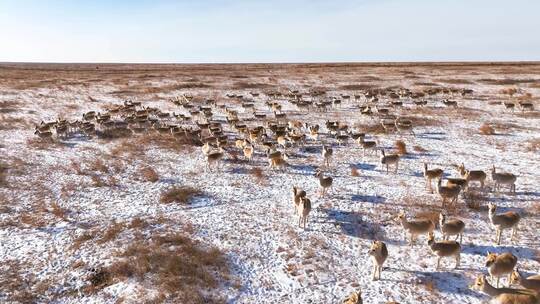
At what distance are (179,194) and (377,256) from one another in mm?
9493

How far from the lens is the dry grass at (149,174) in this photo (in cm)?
2096

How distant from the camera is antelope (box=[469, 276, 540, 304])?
33.5 feet

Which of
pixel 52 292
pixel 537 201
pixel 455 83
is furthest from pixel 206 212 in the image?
pixel 455 83

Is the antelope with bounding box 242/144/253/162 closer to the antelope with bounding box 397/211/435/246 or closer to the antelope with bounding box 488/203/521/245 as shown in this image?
the antelope with bounding box 397/211/435/246

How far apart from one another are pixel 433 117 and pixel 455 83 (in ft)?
95.7

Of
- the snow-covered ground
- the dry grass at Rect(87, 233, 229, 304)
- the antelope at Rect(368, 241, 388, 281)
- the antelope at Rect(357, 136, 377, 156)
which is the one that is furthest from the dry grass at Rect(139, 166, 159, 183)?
the antelope at Rect(368, 241, 388, 281)

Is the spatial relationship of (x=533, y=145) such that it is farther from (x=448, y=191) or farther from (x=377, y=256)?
(x=377, y=256)

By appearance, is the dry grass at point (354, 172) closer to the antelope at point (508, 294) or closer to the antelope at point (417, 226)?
the antelope at point (417, 226)

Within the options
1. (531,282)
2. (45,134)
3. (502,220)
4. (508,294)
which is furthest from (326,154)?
(45,134)

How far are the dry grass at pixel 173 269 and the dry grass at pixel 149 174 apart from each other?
6492 mm

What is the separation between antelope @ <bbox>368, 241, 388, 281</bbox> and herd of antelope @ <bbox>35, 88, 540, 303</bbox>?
29 millimetres

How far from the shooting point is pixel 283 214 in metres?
17.1

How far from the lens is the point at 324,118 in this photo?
3647 cm

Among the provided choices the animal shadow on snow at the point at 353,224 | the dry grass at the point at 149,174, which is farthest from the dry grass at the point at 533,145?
the dry grass at the point at 149,174
